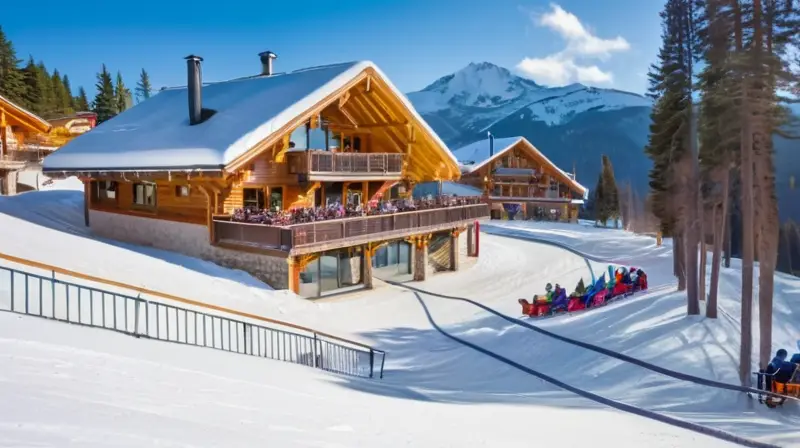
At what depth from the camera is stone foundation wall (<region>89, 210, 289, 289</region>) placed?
65.3 feet

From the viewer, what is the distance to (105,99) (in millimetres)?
70250

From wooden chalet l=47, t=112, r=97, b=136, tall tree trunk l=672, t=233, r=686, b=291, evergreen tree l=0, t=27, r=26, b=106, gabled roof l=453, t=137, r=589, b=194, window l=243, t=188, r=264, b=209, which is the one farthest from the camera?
evergreen tree l=0, t=27, r=26, b=106

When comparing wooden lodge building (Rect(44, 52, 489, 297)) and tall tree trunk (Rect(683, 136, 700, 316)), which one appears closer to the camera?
tall tree trunk (Rect(683, 136, 700, 316))

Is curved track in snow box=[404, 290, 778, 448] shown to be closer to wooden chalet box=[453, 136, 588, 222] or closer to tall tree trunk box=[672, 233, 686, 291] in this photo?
tall tree trunk box=[672, 233, 686, 291]

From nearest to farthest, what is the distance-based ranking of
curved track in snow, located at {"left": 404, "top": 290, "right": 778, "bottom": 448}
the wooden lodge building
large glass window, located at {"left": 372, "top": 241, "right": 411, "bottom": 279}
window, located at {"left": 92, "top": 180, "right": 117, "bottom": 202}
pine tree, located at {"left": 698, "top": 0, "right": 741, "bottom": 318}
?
curved track in snow, located at {"left": 404, "top": 290, "right": 778, "bottom": 448} < pine tree, located at {"left": 698, "top": 0, "right": 741, "bottom": 318} < the wooden lodge building < large glass window, located at {"left": 372, "top": 241, "right": 411, "bottom": 279} < window, located at {"left": 92, "top": 180, "right": 117, "bottom": 202}

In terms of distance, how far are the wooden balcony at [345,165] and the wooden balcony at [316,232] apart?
277 centimetres

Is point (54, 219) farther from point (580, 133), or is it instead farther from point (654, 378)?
point (580, 133)

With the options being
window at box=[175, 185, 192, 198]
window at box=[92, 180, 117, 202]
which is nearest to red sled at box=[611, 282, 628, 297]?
window at box=[175, 185, 192, 198]

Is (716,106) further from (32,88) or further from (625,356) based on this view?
(32,88)

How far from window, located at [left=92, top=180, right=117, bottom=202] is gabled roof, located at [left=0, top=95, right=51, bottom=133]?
1182 centimetres

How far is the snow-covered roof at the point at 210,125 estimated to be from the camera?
795 inches

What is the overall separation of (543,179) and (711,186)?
26510 millimetres

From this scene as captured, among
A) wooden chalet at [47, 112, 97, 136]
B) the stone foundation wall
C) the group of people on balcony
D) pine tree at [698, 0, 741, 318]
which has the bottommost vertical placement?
the stone foundation wall

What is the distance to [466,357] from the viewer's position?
1538 centimetres
